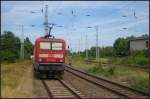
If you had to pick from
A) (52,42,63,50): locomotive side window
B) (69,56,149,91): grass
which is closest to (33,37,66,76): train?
(52,42,63,50): locomotive side window

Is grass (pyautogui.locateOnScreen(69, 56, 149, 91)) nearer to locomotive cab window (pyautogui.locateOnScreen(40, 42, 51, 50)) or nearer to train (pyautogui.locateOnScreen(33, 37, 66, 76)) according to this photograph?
train (pyautogui.locateOnScreen(33, 37, 66, 76))

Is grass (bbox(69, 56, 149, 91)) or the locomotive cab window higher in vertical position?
the locomotive cab window

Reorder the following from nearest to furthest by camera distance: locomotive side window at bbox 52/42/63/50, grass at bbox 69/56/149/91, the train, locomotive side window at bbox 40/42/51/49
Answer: grass at bbox 69/56/149/91
the train
locomotive side window at bbox 40/42/51/49
locomotive side window at bbox 52/42/63/50

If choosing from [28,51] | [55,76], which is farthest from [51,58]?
[28,51]

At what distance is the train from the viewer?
92.6 ft

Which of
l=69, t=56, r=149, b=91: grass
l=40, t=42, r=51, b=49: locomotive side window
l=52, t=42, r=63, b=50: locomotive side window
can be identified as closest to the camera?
l=69, t=56, r=149, b=91: grass

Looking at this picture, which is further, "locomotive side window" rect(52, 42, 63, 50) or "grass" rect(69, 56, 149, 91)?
"locomotive side window" rect(52, 42, 63, 50)

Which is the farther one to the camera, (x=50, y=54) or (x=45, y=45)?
(x=45, y=45)

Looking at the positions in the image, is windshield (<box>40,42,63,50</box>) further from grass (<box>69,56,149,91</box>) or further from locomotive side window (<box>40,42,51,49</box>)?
grass (<box>69,56,149,91</box>)

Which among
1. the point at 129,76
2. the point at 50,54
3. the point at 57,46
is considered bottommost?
the point at 129,76

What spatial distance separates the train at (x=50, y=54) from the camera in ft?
92.6

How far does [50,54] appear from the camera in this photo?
92.8ft

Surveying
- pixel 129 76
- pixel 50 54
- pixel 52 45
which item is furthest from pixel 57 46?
pixel 129 76

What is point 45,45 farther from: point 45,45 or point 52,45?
point 52,45
